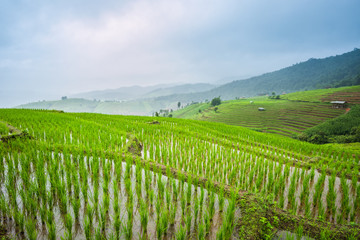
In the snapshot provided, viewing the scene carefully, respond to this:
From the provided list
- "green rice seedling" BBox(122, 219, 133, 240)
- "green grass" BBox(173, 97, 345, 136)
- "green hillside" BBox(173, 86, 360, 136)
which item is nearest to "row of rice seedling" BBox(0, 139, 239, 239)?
"green rice seedling" BBox(122, 219, 133, 240)

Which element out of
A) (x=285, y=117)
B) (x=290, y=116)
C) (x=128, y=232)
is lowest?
(x=285, y=117)

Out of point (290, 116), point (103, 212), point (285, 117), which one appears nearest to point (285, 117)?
point (285, 117)

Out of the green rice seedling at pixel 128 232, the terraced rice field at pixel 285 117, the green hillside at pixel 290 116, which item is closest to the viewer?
the green rice seedling at pixel 128 232

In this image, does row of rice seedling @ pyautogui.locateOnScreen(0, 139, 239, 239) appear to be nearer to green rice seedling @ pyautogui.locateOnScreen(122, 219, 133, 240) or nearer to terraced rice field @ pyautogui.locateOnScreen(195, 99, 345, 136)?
green rice seedling @ pyautogui.locateOnScreen(122, 219, 133, 240)

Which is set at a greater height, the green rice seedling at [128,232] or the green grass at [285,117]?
the green rice seedling at [128,232]

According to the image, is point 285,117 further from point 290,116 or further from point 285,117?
point 290,116

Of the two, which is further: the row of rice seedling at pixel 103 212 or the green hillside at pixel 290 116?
the green hillside at pixel 290 116

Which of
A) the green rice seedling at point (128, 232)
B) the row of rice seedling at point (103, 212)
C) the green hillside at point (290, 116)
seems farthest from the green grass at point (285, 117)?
the green rice seedling at point (128, 232)

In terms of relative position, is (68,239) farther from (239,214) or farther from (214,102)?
(214,102)

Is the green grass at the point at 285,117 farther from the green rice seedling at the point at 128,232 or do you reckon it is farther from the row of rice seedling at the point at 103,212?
the green rice seedling at the point at 128,232

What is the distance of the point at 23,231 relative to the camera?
7.20ft

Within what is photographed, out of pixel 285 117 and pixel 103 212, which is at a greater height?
pixel 103 212

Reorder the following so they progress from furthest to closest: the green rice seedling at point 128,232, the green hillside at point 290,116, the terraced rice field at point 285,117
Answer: the green hillside at point 290,116 < the terraced rice field at point 285,117 < the green rice seedling at point 128,232

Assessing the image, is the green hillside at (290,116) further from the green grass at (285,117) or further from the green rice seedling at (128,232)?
the green rice seedling at (128,232)
